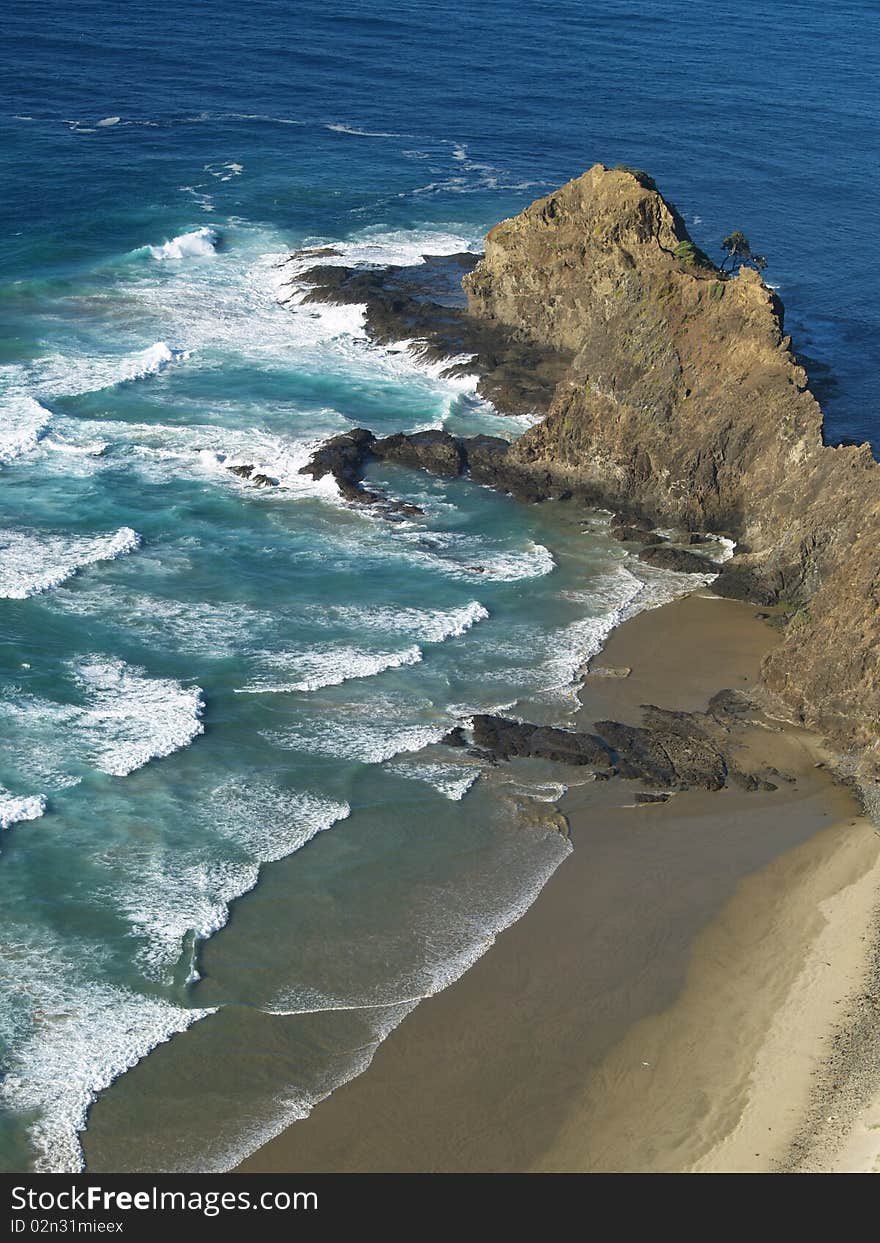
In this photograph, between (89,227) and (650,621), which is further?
(89,227)

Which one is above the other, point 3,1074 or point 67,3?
point 67,3

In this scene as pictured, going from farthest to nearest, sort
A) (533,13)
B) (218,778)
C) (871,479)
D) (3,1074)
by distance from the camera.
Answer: (533,13) → (871,479) → (218,778) → (3,1074)

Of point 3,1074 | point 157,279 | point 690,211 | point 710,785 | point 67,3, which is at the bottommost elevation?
point 3,1074

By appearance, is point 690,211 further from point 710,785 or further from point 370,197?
point 710,785
